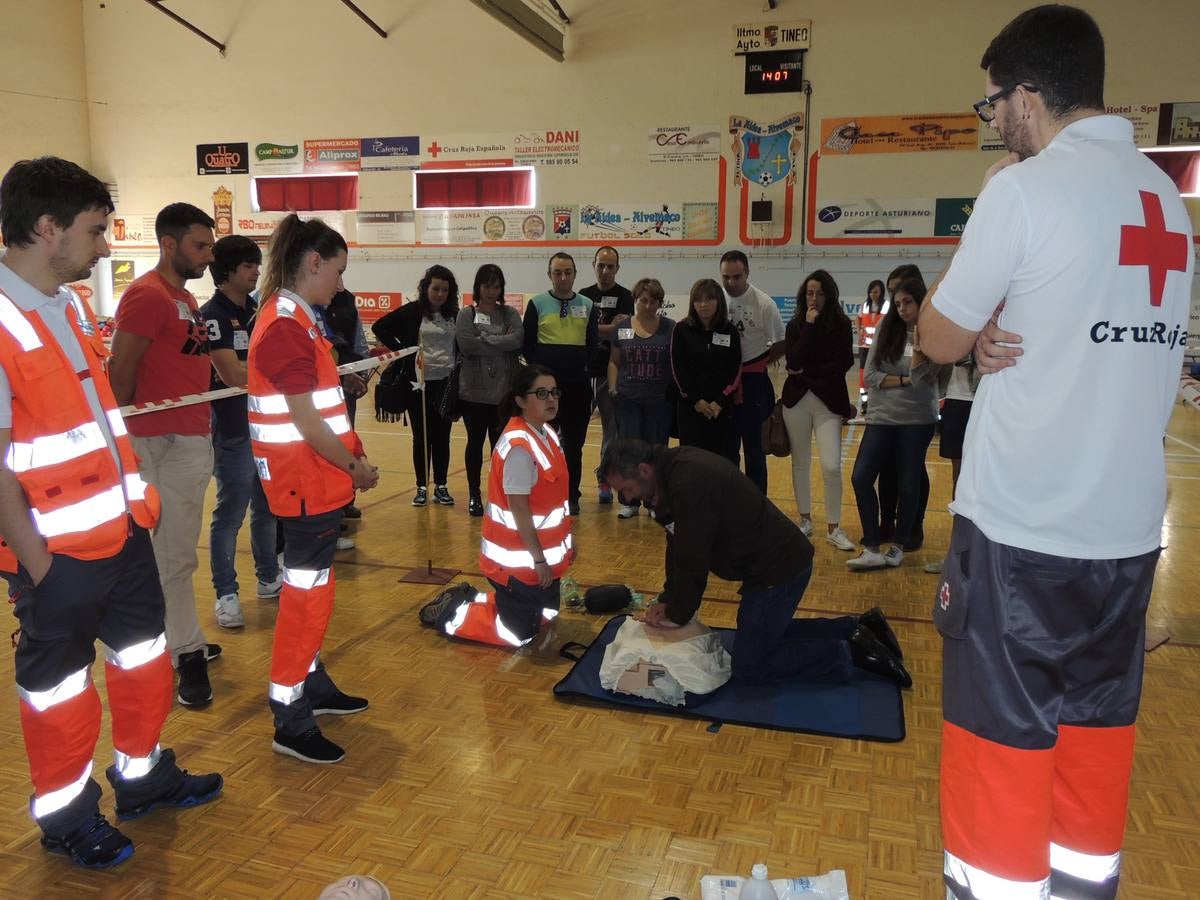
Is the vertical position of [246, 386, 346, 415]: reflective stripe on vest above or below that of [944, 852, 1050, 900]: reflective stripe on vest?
above

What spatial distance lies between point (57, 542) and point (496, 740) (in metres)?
1.54

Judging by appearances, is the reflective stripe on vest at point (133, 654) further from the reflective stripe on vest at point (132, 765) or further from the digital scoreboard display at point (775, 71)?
the digital scoreboard display at point (775, 71)

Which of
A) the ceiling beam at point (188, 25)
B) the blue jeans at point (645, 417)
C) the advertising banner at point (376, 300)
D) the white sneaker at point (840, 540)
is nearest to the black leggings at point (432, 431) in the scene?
the blue jeans at point (645, 417)

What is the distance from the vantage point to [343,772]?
2793 millimetres

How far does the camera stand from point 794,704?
323 cm

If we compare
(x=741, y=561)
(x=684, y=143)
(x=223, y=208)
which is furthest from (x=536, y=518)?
(x=223, y=208)

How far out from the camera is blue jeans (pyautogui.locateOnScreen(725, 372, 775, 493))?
570 cm

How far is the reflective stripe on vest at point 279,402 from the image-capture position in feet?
8.91

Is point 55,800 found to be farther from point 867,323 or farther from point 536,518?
point 867,323

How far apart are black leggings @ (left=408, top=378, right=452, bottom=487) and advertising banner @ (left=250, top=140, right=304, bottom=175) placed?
949cm

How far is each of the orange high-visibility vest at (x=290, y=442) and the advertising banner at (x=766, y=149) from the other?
10599 mm

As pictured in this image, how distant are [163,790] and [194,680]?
2.65 feet

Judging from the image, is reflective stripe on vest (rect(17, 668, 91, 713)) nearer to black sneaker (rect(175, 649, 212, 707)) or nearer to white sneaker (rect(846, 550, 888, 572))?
black sneaker (rect(175, 649, 212, 707))

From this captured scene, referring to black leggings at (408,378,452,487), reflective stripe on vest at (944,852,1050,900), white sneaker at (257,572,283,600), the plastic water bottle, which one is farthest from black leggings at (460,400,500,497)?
reflective stripe on vest at (944,852,1050,900)
